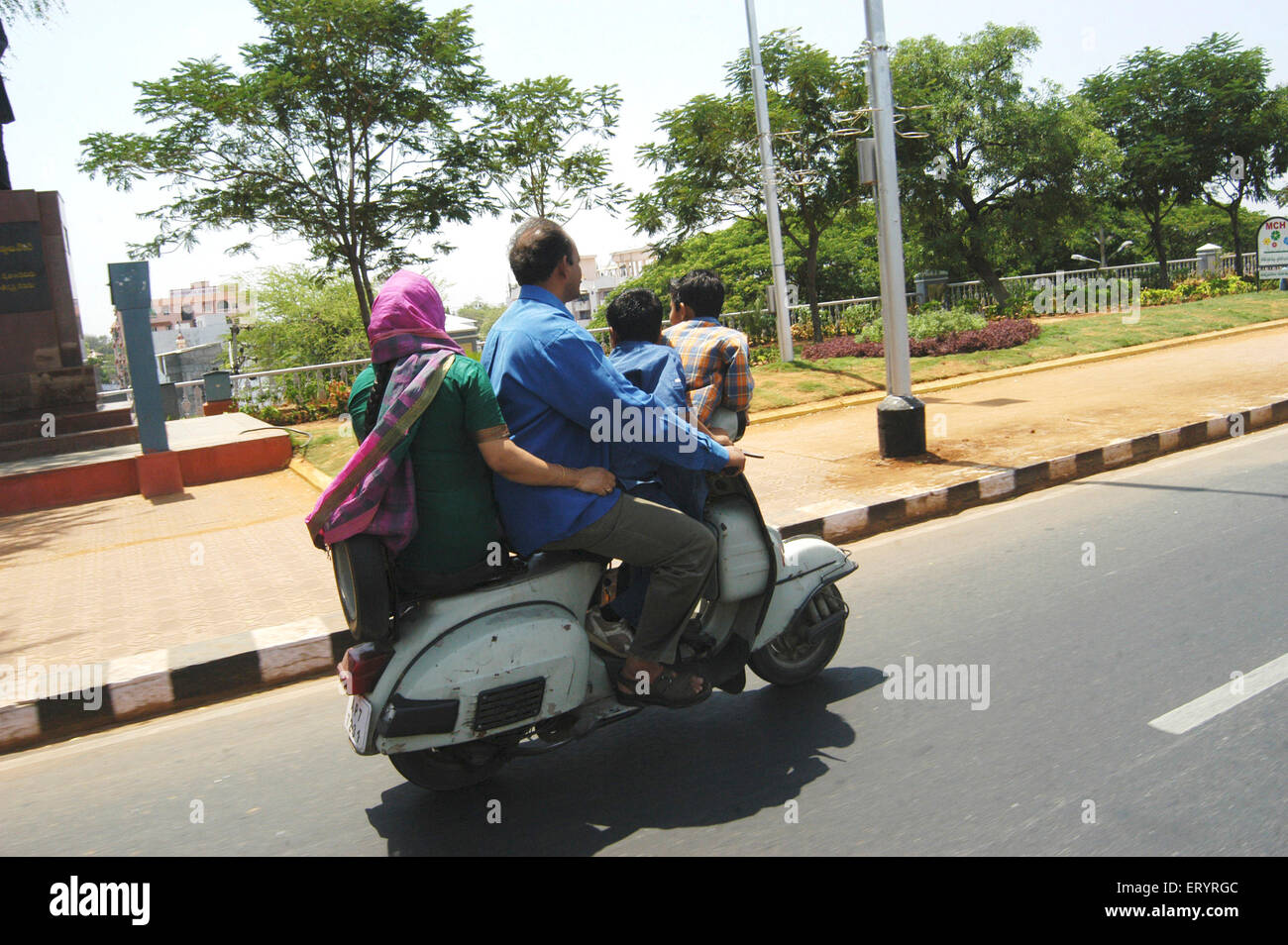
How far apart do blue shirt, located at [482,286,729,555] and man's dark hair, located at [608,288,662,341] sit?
48cm

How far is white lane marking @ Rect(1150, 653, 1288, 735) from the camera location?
10.9 feet

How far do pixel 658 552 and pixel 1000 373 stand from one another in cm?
1194

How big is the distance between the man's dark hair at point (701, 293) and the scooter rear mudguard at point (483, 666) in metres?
2.00

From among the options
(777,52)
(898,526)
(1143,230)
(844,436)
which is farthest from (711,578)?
(1143,230)

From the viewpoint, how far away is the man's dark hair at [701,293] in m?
4.70

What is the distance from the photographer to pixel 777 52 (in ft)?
63.4

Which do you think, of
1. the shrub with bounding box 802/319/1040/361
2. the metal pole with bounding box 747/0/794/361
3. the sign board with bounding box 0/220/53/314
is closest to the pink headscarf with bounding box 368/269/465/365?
the sign board with bounding box 0/220/53/314

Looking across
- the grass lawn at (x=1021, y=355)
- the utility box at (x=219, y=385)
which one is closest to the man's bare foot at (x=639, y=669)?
the grass lawn at (x=1021, y=355)

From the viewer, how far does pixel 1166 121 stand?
33188 millimetres

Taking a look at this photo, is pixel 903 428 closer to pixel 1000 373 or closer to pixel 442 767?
pixel 442 767

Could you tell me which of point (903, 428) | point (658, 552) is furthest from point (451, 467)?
point (903, 428)

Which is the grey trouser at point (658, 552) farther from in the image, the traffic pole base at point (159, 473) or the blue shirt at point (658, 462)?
the traffic pole base at point (159, 473)

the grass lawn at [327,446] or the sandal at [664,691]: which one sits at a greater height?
the grass lawn at [327,446]
